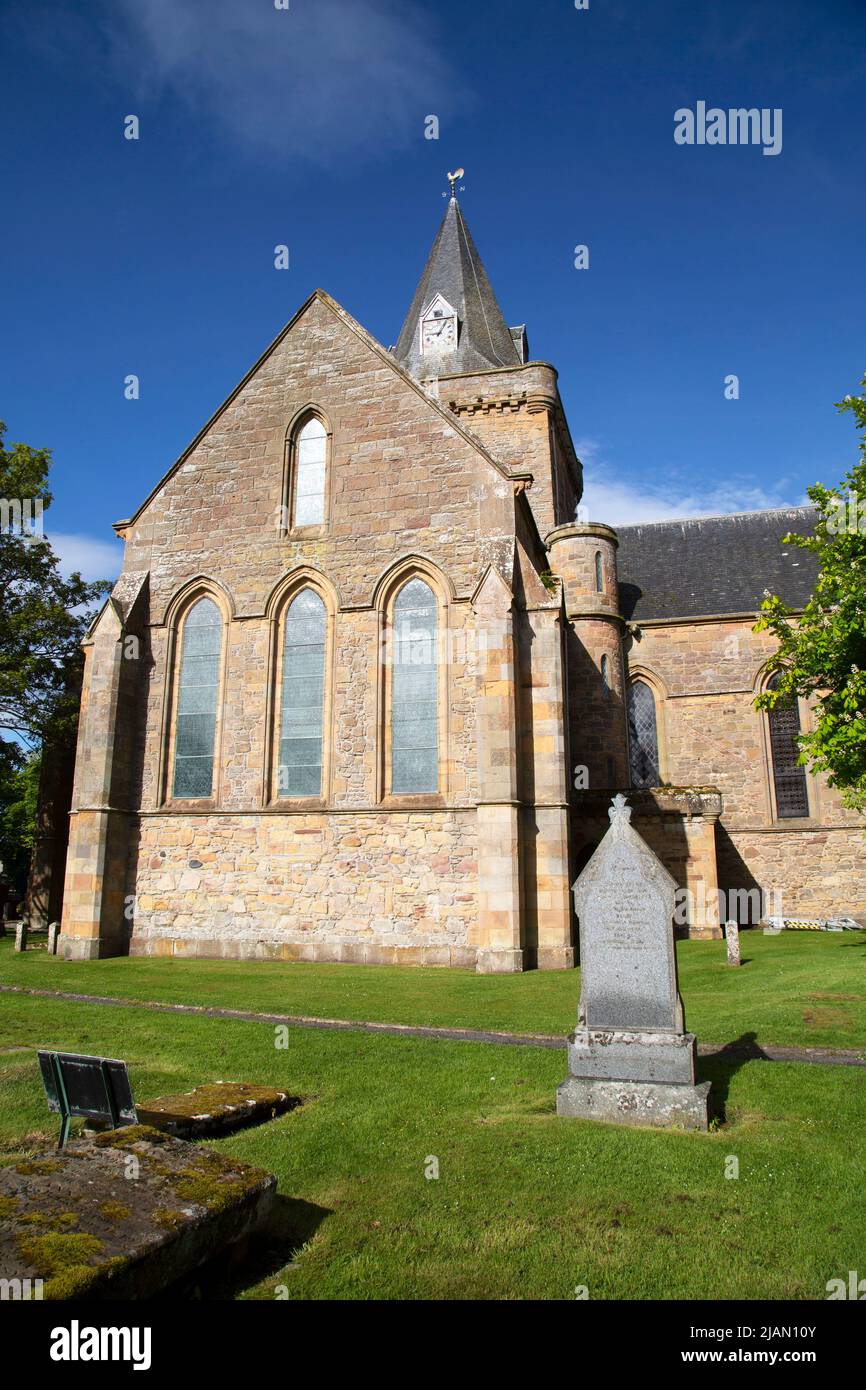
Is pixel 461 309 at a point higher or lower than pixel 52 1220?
higher

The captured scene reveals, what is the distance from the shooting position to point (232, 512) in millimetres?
20750

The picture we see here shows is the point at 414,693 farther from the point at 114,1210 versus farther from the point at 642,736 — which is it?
the point at 114,1210

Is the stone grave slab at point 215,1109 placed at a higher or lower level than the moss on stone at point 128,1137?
lower

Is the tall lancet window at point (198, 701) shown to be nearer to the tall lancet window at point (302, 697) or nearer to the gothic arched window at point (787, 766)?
the tall lancet window at point (302, 697)

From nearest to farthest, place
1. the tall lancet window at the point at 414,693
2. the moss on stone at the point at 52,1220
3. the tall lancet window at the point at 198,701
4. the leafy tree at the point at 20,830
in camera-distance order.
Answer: the moss on stone at the point at 52,1220 → the tall lancet window at the point at 414,693 → the tall lancet window at the point at 198,701 → the leafy tree at the point at 20,830

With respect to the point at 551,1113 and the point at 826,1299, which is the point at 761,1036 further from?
the point at 826,1299

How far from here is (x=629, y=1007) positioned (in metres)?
7.43

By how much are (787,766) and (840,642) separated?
12030 mm

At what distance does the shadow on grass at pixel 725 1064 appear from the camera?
7.36m

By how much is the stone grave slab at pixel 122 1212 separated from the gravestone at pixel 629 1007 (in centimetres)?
328

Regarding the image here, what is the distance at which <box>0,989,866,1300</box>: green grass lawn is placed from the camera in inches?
177

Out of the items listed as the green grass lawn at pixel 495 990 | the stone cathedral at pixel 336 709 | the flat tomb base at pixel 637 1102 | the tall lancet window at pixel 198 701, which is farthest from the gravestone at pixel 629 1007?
the tall lancet window at pixel 198 701

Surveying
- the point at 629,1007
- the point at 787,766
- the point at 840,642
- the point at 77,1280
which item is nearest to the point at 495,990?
the point at 629,1007

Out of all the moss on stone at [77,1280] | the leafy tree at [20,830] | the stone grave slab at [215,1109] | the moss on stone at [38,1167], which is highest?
the leafy tree at [20,830]
